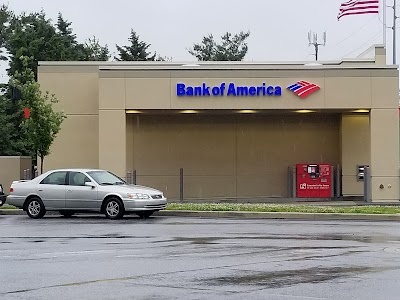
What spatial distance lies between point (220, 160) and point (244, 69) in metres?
5.34

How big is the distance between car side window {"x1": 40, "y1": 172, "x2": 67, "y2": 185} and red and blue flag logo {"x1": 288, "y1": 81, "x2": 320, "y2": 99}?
11.6 metres

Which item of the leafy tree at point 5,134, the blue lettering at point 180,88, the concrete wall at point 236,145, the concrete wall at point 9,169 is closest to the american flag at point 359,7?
the concrete wall at point 236,145

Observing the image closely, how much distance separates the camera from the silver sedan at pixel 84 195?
22094mm

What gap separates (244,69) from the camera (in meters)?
31.3

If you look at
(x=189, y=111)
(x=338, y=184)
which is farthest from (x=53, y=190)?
(x=338, y=184)

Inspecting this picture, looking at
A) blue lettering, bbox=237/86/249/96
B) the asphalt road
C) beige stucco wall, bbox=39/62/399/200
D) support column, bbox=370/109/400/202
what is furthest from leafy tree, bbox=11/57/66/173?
support column, bbox=370/109/400/202

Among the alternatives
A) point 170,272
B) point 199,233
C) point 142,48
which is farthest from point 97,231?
point 142,48

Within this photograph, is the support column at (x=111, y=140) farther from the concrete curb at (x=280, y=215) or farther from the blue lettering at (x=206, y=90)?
the concrete curb at (x=280, y=215)

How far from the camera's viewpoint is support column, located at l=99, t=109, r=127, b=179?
31.2 metres

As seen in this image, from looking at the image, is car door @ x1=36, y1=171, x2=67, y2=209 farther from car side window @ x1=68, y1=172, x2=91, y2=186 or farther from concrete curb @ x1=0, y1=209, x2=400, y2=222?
concrete curb @ x1=0, y1=209, x2=400, y2=222

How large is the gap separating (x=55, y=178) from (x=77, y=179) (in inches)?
29.4

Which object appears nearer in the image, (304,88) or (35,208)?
(35,208)

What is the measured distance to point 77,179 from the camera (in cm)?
2289

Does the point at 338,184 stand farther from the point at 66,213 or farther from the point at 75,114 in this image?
the point at 66,213
